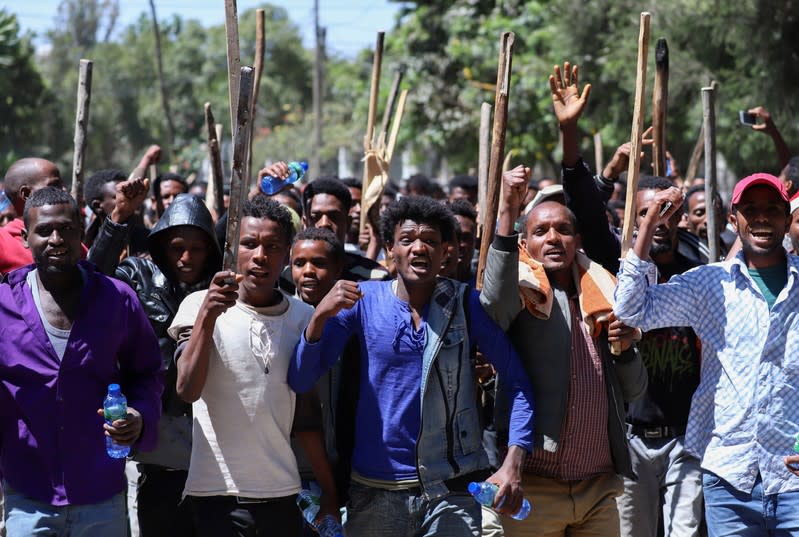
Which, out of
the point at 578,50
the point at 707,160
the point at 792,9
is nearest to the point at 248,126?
the point at 707,160

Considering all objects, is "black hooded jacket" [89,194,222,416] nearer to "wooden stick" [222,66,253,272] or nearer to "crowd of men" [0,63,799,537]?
"crowd of men" [0,63,799,537]

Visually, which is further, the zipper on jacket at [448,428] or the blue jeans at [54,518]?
the zipper on jacket at [448,428]

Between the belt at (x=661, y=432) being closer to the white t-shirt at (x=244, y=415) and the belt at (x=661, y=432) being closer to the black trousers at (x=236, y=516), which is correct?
the white t-shirt at (x=244, y=415)

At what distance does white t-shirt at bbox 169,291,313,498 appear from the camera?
4.95 metres

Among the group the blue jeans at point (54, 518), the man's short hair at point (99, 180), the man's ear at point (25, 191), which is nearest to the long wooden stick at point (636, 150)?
the blue jeans at point (54, 518)

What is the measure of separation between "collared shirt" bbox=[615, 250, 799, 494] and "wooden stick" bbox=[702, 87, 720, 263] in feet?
5.54

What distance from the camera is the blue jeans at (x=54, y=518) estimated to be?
468 cm

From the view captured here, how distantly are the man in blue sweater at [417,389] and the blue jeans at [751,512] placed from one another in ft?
2.58

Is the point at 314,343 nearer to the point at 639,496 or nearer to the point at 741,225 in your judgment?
the point at 741,225

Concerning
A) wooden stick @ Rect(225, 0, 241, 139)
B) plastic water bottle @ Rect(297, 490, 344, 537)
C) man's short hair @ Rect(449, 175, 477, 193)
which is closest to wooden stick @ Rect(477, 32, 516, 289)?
wooden stick @ Rect(225, 0, 241, 139)

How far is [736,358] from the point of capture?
491cm

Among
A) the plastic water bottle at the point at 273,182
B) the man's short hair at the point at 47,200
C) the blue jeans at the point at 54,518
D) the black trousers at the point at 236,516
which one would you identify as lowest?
the black trousers at the point at 236,516

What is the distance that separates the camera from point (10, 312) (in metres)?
4.75

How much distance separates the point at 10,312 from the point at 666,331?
10.5ft
